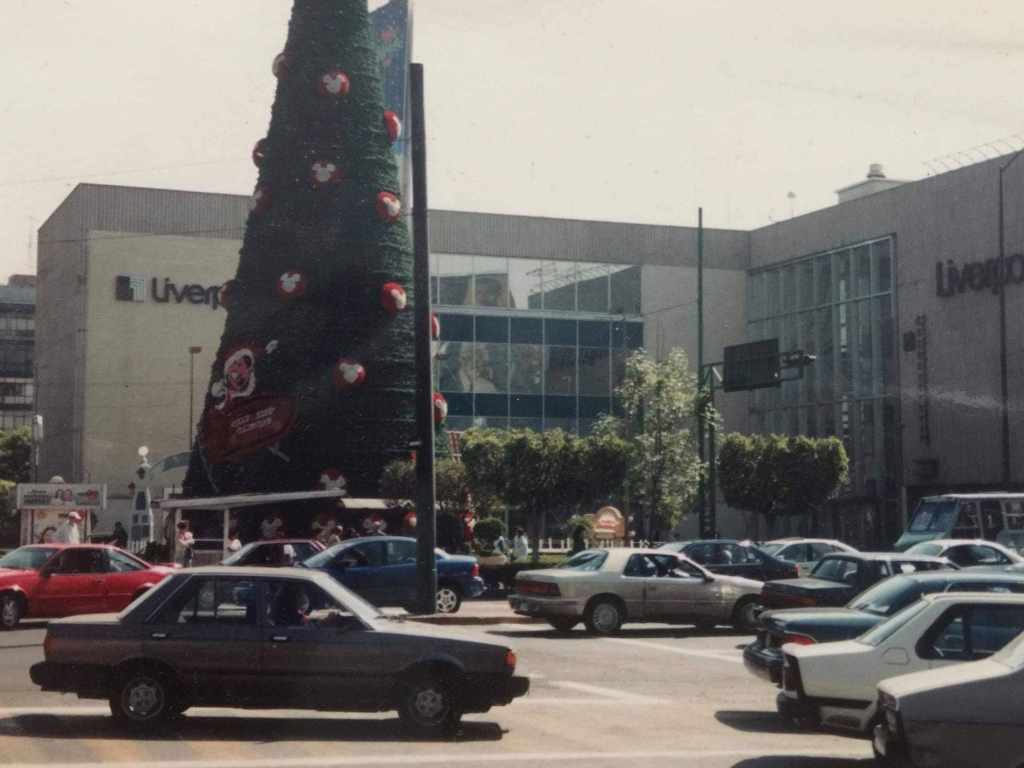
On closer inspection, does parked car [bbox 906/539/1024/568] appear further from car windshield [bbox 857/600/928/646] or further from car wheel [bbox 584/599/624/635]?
car windshield [bbox 857/600/928/646]

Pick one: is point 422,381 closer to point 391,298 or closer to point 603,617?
point 603,617

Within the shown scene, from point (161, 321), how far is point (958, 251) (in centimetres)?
3512

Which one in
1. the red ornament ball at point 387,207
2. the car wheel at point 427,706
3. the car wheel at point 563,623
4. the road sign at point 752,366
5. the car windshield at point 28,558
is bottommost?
the car wheel at point 563,623

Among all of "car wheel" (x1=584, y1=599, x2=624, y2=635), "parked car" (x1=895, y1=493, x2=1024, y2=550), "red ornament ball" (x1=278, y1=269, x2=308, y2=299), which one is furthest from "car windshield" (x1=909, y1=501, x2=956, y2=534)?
"red ornament ball" (x1=278, y1=269, x2=308, y2=299)

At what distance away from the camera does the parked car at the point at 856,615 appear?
14844mm

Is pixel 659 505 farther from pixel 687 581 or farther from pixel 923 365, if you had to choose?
pixel 687 581

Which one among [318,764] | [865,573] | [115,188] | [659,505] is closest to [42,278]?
[115,188]

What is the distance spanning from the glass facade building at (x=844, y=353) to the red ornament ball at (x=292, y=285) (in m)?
29.7

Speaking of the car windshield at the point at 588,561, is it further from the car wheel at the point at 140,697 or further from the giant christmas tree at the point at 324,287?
the car wheel at the point at 140,697

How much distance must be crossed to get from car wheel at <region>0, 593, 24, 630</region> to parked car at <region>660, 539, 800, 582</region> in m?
12.0

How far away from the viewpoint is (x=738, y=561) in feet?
98.3

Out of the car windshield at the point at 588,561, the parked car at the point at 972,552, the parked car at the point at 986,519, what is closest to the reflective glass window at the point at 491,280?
the parked car at the point at 986,519

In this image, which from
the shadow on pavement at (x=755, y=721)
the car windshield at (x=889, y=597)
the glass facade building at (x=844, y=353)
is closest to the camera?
the shadow on pavement at (x=755, y=721)

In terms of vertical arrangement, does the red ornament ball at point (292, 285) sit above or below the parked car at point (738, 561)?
above
